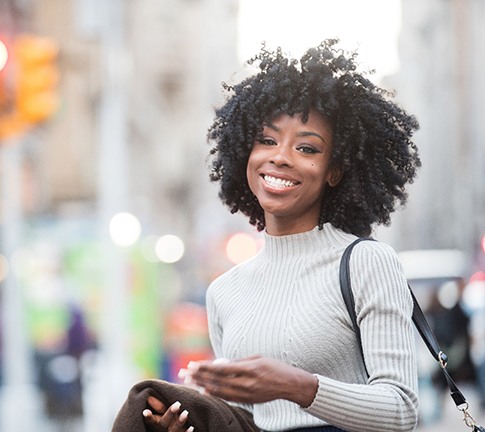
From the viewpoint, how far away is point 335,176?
3.35 meters

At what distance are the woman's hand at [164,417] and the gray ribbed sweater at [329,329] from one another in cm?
24

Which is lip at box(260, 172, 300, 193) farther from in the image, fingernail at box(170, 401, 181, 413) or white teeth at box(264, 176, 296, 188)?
fingernail at box(170, 401, 181, 413)

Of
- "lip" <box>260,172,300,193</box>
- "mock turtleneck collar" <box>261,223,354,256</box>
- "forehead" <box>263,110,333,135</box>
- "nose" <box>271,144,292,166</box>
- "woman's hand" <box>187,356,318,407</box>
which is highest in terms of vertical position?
"forehead" <box>263,110,333,135</box>

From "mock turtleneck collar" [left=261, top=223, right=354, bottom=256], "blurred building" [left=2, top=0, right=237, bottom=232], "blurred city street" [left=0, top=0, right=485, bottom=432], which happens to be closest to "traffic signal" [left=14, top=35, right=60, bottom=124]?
"blurred city street" [left=0, top=0, right=485, bottom=432]

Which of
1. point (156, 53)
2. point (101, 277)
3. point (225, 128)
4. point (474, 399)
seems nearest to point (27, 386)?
point (101, 277)

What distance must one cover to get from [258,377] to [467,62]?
65082 mm

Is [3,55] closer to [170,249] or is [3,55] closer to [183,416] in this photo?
[183,416]

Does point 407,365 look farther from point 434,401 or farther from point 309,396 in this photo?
point 434,401

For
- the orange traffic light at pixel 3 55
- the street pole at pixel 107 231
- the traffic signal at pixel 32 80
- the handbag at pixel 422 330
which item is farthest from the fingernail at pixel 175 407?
the street pole at pixel 107 231

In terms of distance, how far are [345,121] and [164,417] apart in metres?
0.85

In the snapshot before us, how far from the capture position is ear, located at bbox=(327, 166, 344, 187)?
10.9 feet

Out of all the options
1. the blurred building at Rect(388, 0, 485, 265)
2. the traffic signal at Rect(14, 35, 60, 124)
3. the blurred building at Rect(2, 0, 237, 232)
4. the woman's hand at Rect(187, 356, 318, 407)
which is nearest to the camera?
the woman's hand at Rect(187, 356, 318, 407)

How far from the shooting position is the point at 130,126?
6538 cm

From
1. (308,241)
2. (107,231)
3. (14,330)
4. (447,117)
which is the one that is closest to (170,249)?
(447,117)
